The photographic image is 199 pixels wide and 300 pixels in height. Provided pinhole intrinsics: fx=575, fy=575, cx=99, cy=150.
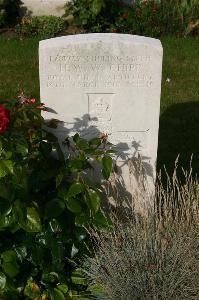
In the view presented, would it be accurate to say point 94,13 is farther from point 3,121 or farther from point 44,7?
point 3,121

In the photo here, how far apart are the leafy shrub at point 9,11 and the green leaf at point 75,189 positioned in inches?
225

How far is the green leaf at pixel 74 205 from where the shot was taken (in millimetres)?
3211

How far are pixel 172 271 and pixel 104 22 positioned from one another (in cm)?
574

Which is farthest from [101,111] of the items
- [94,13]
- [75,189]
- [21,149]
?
[94,13]

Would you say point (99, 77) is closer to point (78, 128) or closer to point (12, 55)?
point (78, 128)

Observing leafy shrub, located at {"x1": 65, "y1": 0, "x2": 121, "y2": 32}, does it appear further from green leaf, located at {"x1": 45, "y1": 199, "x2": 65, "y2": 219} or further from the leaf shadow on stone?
green leaf, located at {"x1": 45, "y1": 199, "x2": 65, "y2": 219}

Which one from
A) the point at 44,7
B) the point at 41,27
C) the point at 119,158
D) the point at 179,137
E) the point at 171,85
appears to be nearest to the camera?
the point at 119,158

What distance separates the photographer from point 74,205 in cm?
322

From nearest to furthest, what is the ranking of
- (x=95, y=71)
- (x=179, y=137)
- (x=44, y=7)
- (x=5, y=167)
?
(x=5, y=167), (x=95, y=71), (x=179, y=137), (x=44, y=7)

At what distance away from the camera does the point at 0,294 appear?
342cm

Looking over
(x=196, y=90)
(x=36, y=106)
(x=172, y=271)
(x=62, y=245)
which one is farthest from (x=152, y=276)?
(x=196, y=90)

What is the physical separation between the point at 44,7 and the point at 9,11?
0.55 metres

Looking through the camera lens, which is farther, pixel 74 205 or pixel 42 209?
pixel 42 209

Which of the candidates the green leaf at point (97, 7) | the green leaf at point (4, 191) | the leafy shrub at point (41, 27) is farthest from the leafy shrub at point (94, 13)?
the green leaf at point (4, 191)
